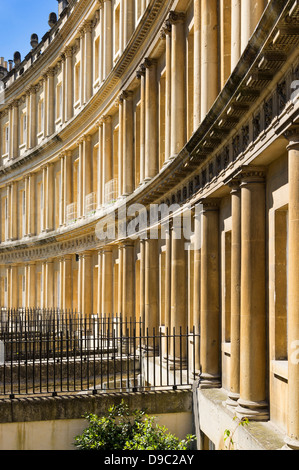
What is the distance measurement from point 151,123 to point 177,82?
2907 mm

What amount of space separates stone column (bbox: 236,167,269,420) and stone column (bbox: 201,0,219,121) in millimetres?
3361

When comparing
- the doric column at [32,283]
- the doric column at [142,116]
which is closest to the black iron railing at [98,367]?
the doric column at [142,116]

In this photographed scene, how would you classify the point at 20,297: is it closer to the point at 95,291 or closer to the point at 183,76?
the point at 95,291

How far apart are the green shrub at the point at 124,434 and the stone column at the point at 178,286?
3.98 m

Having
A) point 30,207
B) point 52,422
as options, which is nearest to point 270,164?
point 52,422

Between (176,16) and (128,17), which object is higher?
(128,17)

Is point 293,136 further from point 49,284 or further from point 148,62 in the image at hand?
point 49,284

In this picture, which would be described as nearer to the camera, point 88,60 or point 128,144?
point 128,144

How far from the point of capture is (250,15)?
32.1 feet

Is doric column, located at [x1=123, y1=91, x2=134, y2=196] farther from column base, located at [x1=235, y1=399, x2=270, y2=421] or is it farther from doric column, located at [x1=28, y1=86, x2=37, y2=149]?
doric column, located at [x1=28, y1=86, x2=37, y2=149]

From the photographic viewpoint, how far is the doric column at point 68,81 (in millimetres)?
31312

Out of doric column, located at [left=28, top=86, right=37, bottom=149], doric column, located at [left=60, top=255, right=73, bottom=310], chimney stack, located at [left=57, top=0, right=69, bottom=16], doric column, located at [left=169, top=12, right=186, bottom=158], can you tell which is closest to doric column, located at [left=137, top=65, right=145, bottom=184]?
doric column, located at [left=169, top=12, right=186, bottom=158]

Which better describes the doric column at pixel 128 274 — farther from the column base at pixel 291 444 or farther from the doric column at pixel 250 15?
the column base at pixel 291 444

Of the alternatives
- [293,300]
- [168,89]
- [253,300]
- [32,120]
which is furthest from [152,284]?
[32,120]
